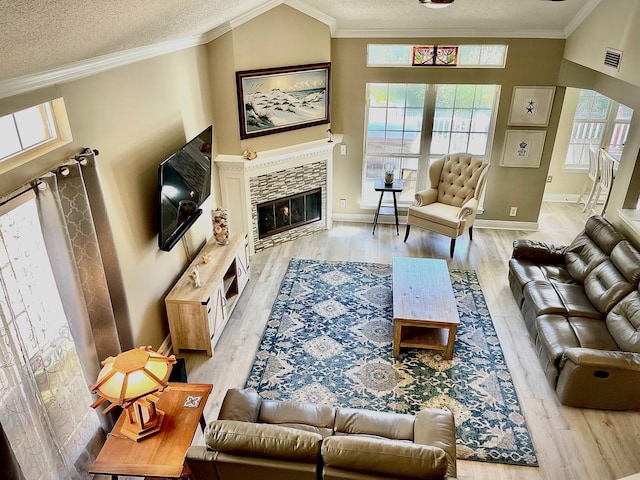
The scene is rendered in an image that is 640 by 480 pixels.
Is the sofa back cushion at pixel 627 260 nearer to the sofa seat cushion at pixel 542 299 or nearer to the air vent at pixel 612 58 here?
the sofa seat cushion at pixel 542 299

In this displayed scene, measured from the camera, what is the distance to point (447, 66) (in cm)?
640

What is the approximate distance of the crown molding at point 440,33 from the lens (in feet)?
19.8

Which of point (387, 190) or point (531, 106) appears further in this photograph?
point (387, 190)

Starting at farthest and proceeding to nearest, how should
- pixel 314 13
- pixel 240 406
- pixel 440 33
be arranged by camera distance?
pixel 440 33
pixel 314 13
pixel 240 406

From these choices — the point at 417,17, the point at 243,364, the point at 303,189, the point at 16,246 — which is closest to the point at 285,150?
the point at 303,189

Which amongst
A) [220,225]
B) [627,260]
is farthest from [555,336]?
[220,225]

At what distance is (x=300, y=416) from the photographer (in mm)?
3285

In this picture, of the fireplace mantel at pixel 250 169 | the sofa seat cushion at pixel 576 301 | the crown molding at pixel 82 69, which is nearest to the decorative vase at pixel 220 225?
the fireplace mantel at pixel 250 169

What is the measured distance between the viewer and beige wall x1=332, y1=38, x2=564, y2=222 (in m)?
6.22

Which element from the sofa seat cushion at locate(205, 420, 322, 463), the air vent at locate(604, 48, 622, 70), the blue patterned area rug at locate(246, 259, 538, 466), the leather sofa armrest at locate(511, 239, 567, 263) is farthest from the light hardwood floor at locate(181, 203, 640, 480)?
the air vent at locate(604, 48, 622, 70)

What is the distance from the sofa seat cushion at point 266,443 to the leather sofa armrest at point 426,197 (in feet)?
14.5

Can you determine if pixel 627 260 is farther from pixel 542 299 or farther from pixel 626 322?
pixel 542 299

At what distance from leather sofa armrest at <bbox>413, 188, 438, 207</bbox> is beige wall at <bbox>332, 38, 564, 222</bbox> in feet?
3.01

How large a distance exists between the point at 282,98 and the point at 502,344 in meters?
3.77
